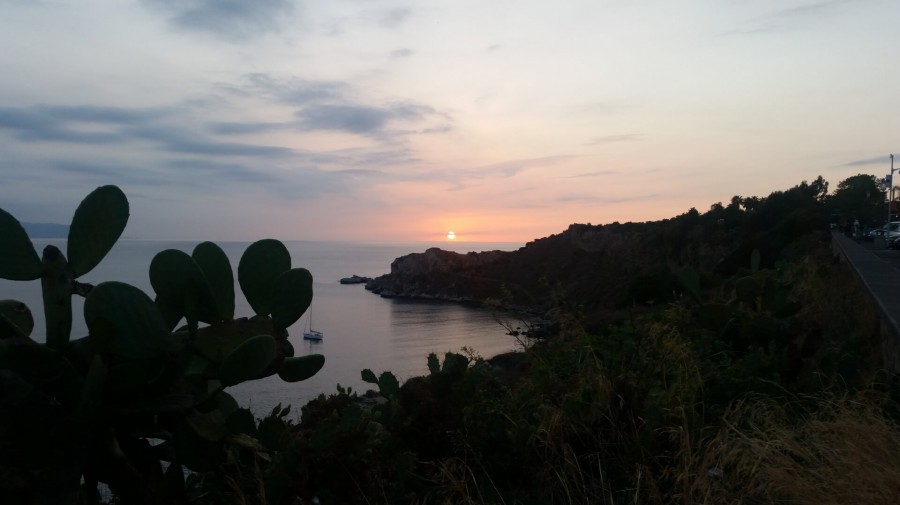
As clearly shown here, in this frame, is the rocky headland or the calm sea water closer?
the calm sea water

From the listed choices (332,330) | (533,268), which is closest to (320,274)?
(533,268)

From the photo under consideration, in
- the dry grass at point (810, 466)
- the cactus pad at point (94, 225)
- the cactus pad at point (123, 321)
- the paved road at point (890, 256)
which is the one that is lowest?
the dry grass at point (810, 466)

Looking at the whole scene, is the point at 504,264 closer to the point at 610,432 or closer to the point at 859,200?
the point at 859,200

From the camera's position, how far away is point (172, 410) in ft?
8.23

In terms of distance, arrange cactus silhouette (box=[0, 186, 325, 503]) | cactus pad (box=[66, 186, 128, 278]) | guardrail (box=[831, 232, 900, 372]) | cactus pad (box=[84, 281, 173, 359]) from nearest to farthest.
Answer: cactus silhouette (box=[0, 186, 325, 503]) → cactus pad (box=[84, 281, 173, 359]) → cactus pad (box=[66, 186, 128, 278]) → guardrail (box=[831, 232, 900, 372])

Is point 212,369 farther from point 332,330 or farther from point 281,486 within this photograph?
point 332,330

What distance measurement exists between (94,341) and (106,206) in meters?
0.50

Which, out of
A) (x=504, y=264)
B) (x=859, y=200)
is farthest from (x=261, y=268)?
(x=504, y=264)

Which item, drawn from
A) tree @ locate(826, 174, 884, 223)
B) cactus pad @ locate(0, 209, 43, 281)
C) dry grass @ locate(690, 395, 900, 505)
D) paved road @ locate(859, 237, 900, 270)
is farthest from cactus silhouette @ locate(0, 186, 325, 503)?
tree @ locate(826, 174, 884, 223)

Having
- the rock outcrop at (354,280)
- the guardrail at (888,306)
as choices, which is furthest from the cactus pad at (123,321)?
the rock outcrop at (354,280)

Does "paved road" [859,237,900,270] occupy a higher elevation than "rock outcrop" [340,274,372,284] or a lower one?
higher

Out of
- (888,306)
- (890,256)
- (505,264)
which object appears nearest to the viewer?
(888,306)

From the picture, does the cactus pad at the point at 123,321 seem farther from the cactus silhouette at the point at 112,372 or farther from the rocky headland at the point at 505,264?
the rocky headland at the point at 505,264

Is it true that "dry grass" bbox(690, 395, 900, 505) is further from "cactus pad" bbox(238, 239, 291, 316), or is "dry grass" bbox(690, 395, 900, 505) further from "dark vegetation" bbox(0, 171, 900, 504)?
"cactus pad" bbox(238, 239, 291, 316)
